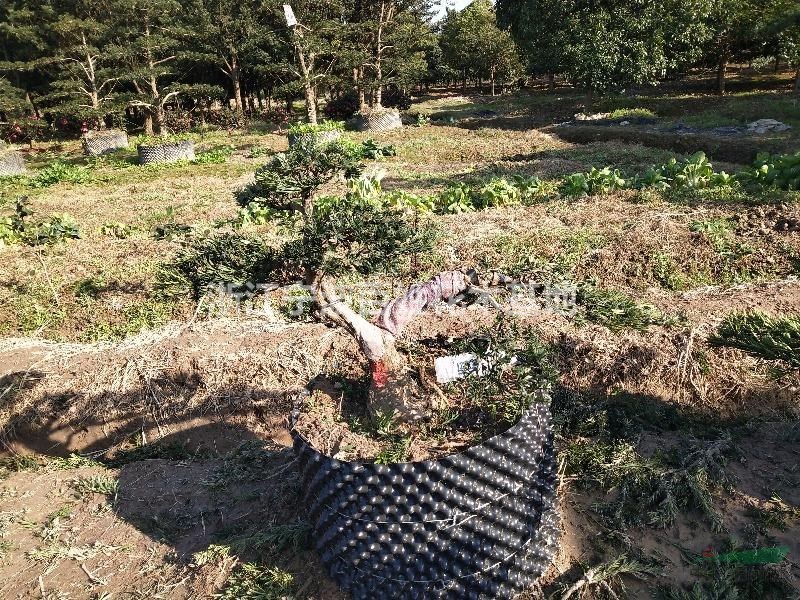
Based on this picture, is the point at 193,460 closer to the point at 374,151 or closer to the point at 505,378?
the point at 505,378

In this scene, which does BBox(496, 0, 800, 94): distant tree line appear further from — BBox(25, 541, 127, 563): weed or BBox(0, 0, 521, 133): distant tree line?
BBox(25, 541, 127, 563): weed

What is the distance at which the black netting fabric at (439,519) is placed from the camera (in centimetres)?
247

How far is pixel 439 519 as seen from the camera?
2.49 meters

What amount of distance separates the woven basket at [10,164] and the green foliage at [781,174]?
2103 centimetres

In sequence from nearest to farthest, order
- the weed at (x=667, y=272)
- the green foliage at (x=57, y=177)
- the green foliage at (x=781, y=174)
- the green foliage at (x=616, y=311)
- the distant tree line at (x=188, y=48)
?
the green foliage at (x=616, y=311), the weed at (x=667, y=272), the green foliage at (x=781, y=174), the green foliage at (x=57, y=177), the distant tree line at (x=188, y=48)

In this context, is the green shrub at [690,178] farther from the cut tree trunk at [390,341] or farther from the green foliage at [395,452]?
the green foliage at [395,452]

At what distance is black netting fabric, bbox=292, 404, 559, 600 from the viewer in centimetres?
247

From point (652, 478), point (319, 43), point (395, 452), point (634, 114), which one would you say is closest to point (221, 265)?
point (395, 452)

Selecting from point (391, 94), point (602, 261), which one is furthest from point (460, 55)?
point (602, 261)

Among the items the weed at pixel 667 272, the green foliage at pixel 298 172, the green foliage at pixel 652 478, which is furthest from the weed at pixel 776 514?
Result: the weed at pixel 667 272

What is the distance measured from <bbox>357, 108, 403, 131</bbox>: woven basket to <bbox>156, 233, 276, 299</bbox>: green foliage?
2003cm

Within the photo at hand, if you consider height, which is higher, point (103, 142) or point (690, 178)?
point (103, 142)

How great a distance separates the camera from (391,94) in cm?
3027

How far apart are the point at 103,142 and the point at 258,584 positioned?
75.7ft
